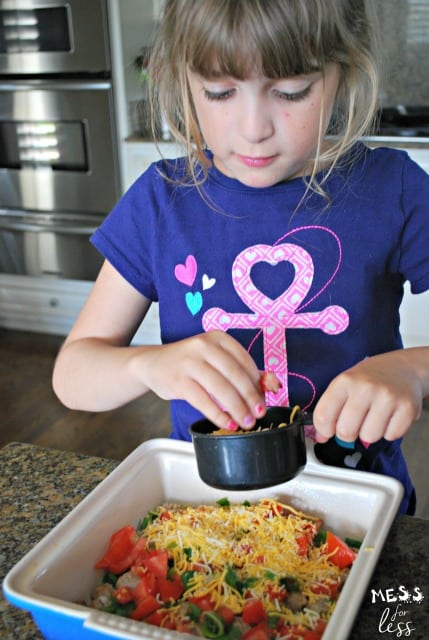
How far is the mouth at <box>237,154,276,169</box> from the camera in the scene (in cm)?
90

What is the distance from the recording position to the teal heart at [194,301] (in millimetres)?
1066

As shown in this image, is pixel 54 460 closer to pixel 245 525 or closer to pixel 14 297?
pixel 245 525

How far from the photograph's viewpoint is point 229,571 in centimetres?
74

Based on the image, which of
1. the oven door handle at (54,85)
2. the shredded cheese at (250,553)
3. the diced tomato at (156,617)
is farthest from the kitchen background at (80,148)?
the diced tomato at (156,617)

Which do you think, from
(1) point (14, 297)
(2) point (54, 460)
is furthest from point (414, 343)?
(2) point (54, 460)

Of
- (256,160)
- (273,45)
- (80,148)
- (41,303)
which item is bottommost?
(41,303)

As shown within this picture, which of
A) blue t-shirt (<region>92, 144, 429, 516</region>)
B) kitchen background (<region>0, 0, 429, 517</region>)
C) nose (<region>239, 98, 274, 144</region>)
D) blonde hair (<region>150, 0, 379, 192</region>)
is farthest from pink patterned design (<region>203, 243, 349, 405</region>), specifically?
kitchen background (<region>0, 0, 429, 517</region>)

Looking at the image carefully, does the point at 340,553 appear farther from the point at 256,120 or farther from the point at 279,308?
the point at 256,120

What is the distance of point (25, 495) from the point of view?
0.92m

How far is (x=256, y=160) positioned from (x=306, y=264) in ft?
0.63

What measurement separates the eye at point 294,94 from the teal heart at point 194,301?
1.09ft

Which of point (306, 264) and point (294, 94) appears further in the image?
point (306, 264)

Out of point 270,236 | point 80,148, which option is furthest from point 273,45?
point 80,148

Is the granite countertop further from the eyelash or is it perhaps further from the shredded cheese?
the eyelash
